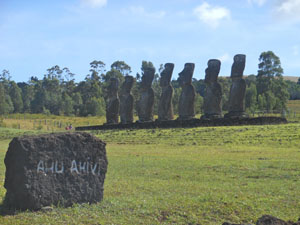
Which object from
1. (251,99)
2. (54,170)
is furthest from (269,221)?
(251,99)

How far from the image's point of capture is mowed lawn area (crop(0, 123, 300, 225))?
273 inches

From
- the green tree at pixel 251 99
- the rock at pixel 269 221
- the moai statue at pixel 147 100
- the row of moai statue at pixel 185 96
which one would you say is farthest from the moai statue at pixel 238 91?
the green tree at pixel 251 99

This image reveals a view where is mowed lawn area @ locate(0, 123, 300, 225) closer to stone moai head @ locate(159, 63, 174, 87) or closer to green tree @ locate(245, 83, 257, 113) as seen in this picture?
stone moai head @ locate(159, 63, 174, 87)

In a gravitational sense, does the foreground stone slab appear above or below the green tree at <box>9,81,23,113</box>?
below

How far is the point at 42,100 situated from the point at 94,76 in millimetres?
13855

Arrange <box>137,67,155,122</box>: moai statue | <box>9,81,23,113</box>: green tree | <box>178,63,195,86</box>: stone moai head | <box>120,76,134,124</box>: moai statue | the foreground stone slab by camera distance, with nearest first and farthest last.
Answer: the foreground stone slab, <box>178,63,195,86</box>: stone moai head, <box>137,67,155,122</box>: moai statue, <box>120,76,134,124</box>: moai statue, <box>9,81,23,113</box>: green tree

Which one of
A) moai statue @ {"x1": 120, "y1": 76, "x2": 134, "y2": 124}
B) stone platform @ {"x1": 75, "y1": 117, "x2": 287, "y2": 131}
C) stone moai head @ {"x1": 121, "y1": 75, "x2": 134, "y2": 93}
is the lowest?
stone platform @ {"x1": 75, "y1": 117, "x2": 287, "y2": 131}

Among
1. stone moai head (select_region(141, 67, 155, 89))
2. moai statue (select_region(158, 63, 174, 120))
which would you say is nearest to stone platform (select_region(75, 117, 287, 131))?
moai statue (select_region(158, 63, 174, 120))

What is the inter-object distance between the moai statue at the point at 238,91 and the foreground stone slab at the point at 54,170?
1790 centimetres

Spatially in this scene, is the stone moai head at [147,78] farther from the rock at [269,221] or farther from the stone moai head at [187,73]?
the rock at [269,221]

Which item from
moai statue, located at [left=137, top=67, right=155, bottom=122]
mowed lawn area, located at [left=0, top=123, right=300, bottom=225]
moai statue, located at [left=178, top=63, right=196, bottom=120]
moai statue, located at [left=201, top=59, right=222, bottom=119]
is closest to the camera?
mowed lawn area, located at [left=0, top=123, right=300, bottom=225]

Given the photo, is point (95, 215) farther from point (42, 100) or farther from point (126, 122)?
point (42, 100)

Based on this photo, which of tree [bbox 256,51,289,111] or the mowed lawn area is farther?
tree [bbox 256,51,289,111]

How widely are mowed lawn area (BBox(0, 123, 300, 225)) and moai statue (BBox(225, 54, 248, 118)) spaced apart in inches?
162
